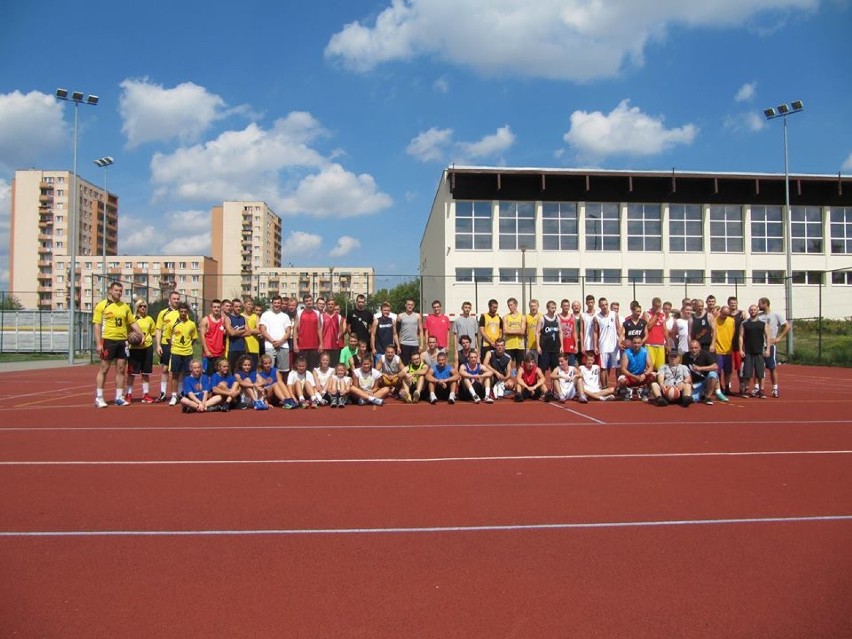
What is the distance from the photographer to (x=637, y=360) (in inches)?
476

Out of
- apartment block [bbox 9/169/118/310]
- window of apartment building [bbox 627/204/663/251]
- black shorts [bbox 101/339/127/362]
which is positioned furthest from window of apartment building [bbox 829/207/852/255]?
apartment block [bbox 9/169/118/310]

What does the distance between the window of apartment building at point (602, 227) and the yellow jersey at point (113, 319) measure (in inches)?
1394

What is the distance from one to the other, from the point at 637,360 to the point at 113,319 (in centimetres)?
957

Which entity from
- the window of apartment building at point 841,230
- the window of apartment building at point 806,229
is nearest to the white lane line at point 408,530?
the window of apartment building at point 806,229

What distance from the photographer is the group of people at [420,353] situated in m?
11.2

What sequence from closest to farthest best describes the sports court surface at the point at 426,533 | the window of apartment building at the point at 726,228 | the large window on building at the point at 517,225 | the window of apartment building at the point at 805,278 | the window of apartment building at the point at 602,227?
the sports court surface at the point at 426,533, the large window on building at the point at 517,225, the window of apartment building at the point at 602,227, the window of apartment building at the point at 805,278, the window of apartment building at the point at 726,228

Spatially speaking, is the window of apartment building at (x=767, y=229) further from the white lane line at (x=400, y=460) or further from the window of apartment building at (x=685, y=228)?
the white lane line at (x=400, y=460)

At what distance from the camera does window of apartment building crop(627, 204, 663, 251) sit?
42281 mm

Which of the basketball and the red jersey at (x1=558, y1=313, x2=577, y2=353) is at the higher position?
the red jersey at (x1=558, y1=313, x2=577, y2=353)

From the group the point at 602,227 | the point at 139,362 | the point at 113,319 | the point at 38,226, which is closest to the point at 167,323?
the point at 139,362

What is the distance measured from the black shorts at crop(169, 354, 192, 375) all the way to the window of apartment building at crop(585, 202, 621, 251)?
34546 millimetres

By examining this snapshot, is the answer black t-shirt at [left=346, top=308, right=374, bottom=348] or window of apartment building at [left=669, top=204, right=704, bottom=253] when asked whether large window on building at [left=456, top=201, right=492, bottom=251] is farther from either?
black t-shirt at [left=346, top=308, right=374, bottom=348]

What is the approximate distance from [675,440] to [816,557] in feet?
13.2

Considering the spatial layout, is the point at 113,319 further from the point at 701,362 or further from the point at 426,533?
the point at 701,362
